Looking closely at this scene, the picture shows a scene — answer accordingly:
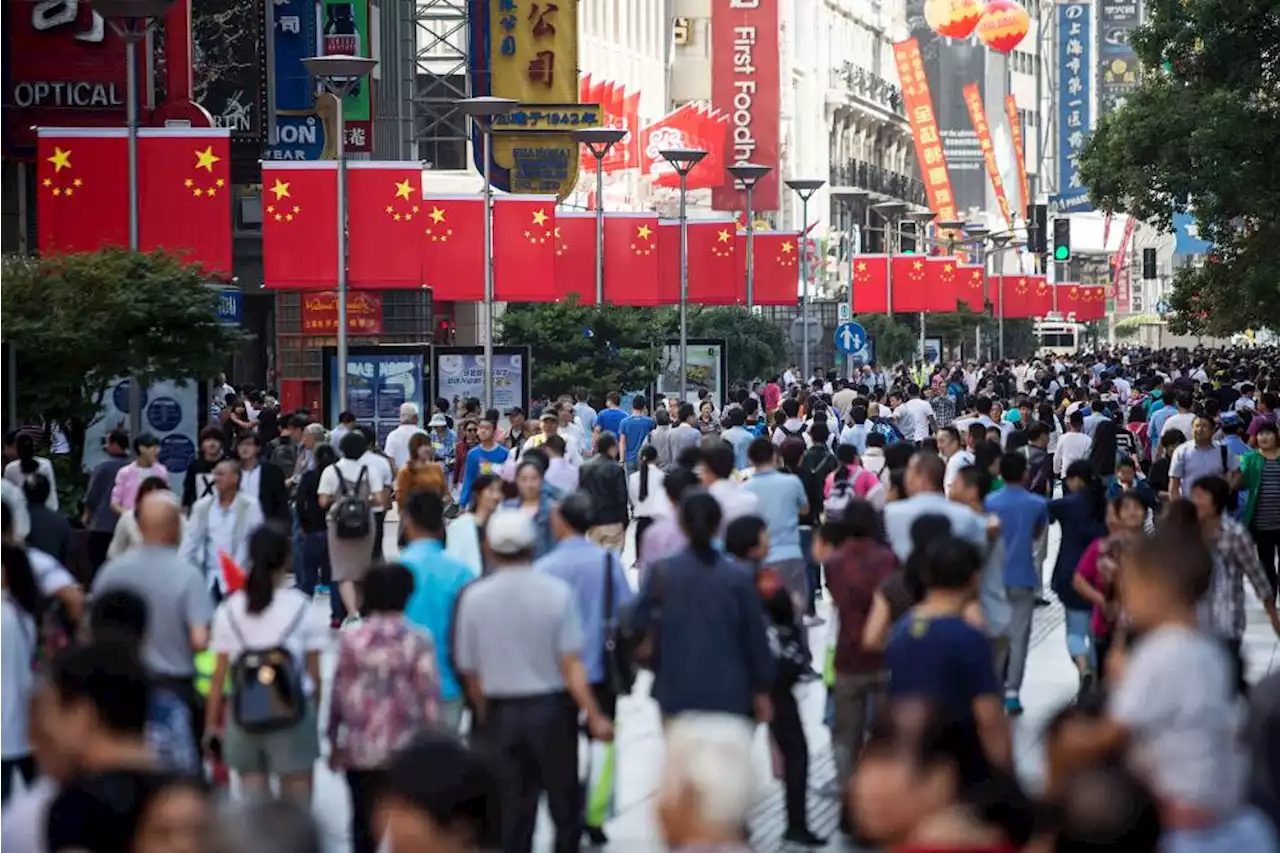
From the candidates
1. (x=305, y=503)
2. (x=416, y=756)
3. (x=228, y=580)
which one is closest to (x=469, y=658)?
(x=228, y=580)

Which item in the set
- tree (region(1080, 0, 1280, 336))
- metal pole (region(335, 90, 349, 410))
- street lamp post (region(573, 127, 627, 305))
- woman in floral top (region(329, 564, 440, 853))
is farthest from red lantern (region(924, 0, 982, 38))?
→ woman in floral top (region(329, 564, 440, 853))

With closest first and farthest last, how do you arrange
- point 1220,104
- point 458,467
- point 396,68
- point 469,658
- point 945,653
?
point 945,653, point 469,658, point 458,467, point 1220,104, point 396,68

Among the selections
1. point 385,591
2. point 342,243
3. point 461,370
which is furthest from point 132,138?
point 385,591

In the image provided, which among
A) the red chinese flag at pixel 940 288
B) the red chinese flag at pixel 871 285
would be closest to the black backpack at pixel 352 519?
the red chinese flag at pixel 871 285

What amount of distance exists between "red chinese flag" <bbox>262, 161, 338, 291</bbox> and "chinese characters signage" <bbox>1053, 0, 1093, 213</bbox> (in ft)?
395

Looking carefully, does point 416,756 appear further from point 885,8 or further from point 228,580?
point 885,8

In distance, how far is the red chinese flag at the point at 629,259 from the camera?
4497cm

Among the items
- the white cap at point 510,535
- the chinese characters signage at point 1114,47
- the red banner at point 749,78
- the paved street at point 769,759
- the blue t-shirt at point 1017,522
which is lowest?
the paved street at point 769,759

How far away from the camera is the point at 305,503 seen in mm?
19250

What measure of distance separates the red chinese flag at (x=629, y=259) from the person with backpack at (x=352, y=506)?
85.8 ft

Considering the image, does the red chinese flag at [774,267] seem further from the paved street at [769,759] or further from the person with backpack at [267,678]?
the person with backpack at [267,678]

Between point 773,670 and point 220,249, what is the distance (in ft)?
61.0

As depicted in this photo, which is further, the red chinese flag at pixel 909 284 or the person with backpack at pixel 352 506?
the red chinese flag at pixel 909 284

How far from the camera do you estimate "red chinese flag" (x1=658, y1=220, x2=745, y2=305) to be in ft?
153
